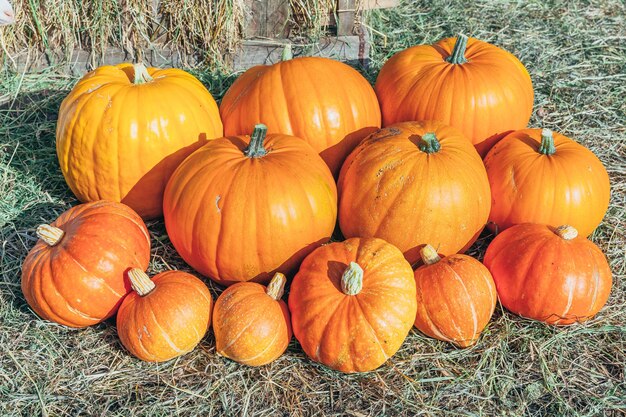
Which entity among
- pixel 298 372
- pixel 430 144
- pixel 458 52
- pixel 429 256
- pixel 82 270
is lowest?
pixel 298 372

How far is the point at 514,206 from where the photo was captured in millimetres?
3730

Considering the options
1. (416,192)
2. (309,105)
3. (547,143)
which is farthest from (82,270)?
(547,143)

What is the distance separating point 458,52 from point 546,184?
1055mm

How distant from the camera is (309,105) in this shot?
387cm

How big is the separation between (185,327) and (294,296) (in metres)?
0.55

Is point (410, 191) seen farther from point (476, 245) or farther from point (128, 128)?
point (128, 128)

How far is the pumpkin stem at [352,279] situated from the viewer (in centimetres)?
301

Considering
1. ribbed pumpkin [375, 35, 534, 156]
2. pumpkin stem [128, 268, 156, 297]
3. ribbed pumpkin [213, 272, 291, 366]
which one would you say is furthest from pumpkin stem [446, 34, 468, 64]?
pumpkin stem [128, 268, 156, 297]

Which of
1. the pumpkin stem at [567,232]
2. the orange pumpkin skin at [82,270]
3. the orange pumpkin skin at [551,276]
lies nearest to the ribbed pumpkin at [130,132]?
the orange pumpkin skin at [82,270]

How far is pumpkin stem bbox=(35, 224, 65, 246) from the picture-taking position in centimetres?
324

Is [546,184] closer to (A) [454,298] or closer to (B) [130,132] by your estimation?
(A) [454,298]

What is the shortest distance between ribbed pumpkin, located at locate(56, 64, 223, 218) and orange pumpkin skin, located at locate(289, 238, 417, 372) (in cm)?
118

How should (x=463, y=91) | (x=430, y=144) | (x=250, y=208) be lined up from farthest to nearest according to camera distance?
(x=463, y=91) < (x=430, y=144) < (x=250, y=208)

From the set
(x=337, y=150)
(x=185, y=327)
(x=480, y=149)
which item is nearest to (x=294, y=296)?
(x=185, y=327)
